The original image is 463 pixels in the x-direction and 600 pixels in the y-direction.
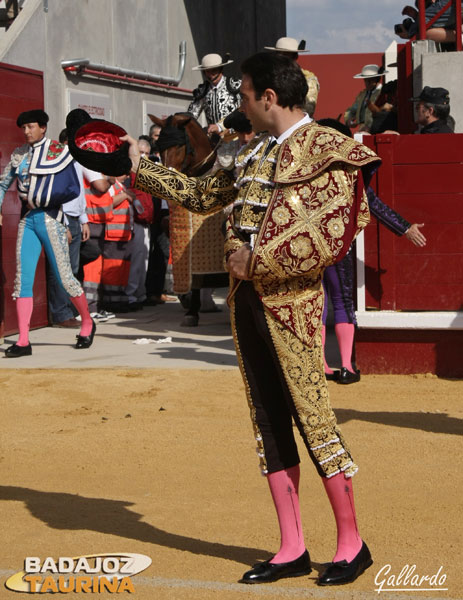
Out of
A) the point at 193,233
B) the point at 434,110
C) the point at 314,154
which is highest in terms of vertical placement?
the point at 434,110

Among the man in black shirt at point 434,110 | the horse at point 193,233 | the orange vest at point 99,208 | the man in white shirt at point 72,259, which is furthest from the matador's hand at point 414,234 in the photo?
the orange vest at point 99,208

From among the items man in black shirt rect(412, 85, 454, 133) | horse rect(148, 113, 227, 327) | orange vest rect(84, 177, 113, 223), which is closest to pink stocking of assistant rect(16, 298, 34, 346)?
horse rect(148, 113, 227, 327)

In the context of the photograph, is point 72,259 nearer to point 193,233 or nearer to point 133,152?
point 193,233

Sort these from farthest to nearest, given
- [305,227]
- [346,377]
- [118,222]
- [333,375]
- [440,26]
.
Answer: [118,222] < [440,26] < [333,375] < [346,377] < [305,227]

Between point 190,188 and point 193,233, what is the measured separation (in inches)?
237

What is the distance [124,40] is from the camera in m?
14.4

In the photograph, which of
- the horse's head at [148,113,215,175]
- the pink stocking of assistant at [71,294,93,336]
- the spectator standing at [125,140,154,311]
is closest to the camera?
the pink stocking of assistant at [71,294,93,336]

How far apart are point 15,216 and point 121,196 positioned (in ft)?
5.37

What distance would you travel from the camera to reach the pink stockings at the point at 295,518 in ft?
11.4

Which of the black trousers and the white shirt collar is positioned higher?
the white shirt collar

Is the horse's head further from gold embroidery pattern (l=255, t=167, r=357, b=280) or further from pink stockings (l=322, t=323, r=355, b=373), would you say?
gold embroidery pattern (l=255, t=167, r=357, b=280)

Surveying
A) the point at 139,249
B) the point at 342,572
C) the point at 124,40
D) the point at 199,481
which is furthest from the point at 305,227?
the point at 124,40

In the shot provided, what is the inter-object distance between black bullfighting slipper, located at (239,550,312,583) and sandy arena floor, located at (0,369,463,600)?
0.03 m

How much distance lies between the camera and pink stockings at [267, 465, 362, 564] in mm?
3467
